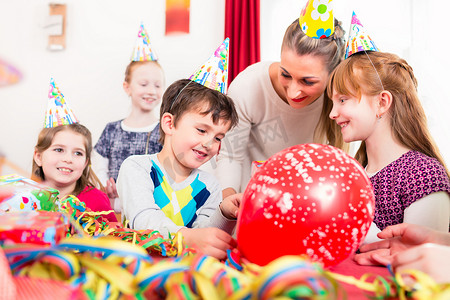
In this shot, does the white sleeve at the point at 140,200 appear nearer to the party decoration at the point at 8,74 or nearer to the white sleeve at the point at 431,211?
the white sleeve at the point at 431,211

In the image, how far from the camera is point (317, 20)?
1.33 metres

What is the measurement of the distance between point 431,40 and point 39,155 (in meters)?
2.35

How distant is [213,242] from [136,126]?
1766mm

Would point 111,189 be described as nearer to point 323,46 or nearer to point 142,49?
point 142,49

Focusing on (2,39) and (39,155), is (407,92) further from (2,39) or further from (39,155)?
(2,39)

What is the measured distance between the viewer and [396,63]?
4.10ft

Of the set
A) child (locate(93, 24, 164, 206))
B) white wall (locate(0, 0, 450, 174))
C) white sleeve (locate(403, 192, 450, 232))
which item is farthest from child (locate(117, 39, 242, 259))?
white wall (locate(0, 0, 450, 174))

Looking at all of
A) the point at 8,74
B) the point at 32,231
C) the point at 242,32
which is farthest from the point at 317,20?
the point at 8,74

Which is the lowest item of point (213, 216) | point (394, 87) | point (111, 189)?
point (111, 189)

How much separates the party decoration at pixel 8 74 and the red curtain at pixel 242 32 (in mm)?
1765

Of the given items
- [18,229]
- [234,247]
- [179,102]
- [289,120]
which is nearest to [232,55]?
[289,120]

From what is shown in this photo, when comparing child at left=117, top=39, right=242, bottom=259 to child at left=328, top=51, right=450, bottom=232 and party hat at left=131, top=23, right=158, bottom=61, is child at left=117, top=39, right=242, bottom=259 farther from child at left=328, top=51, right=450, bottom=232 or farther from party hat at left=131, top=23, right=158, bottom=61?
party hat at left=131, top=23, right=158, bottom=61

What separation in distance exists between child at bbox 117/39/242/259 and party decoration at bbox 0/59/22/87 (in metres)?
2.39

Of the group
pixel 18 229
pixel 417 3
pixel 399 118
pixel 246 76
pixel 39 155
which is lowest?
pixel 39 155
